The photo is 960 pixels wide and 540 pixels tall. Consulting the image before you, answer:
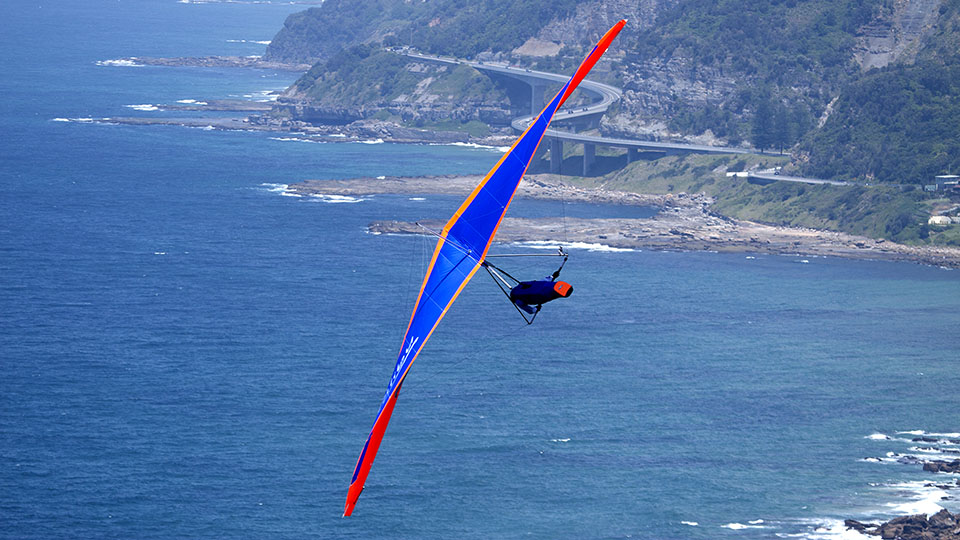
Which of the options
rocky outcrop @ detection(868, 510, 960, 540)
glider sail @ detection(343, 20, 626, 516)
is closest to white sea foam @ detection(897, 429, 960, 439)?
rocky outcrop @ detection(868, 510, 960, 540)

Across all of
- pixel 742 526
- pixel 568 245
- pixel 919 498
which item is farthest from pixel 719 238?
pixel 742 526

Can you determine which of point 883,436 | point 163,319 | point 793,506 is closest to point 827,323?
point 883,436

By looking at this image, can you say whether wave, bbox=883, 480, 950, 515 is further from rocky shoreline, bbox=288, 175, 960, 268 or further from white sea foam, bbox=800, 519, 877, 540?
rocky shoreline, bbox=288, 175, 960, 268

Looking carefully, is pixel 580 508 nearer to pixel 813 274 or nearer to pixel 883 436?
pixel 883 436

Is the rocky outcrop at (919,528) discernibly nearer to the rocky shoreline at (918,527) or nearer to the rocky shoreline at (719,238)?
the rocky shoreline at (918,527)

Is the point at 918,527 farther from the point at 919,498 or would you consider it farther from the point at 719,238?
the point at 719,238

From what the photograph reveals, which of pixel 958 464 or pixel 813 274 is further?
pixel 813 274

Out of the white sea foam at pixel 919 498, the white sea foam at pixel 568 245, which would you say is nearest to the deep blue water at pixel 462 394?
the white sea foam at pixel 919 498
